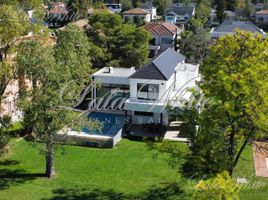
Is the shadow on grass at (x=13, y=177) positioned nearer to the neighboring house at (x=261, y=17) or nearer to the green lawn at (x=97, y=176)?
the green lawn at (x=97, y=176)

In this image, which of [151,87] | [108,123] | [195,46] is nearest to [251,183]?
[151,87]

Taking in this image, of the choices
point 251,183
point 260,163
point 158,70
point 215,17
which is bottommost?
point 260,163

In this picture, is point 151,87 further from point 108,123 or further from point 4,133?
point 4,133

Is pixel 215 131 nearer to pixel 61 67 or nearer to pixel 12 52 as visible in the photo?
pixel 61 67

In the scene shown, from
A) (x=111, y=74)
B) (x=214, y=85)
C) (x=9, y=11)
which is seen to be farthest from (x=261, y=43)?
(x=111, y=74)

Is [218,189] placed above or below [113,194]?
above

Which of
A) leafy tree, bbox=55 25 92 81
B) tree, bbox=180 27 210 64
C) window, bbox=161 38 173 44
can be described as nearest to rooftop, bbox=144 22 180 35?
window, bbox=161 38 173 44

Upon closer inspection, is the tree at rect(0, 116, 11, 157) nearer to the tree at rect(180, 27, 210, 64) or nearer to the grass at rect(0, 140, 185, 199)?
the grass at rect(0, 140, 185, 199)
